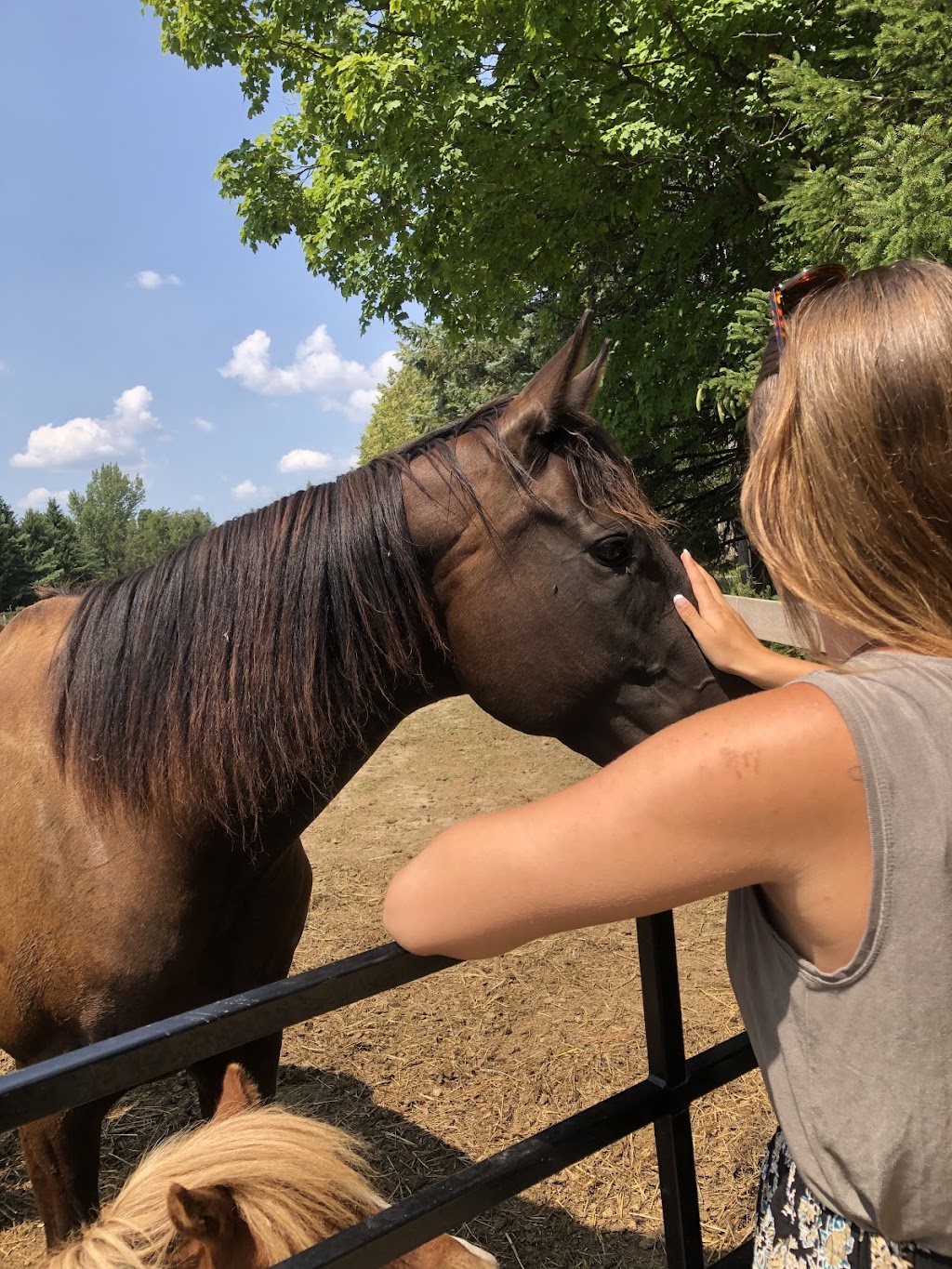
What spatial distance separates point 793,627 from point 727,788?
42 centimetres

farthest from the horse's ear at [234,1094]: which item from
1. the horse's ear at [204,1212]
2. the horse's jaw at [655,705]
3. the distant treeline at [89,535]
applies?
the distant treeline at [89,535]

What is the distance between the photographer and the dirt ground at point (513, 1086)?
265cm

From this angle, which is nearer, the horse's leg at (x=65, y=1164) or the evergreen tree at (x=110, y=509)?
the horse's leg at (x=65, y=1164)

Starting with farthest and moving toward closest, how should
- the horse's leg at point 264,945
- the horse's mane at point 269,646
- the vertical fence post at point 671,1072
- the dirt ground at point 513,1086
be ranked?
the dirt ground at point 513,1086, the horse's leg at point 264,945, the horse's mane at point 269,646, the vertical fence post at point 671,1072

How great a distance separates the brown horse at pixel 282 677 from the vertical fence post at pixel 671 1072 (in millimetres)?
685

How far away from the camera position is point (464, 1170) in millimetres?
1016

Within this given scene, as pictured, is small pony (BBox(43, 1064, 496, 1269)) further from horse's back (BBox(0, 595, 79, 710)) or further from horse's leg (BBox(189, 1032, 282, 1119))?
horse's back (BBox(0, 595, 79, 710))

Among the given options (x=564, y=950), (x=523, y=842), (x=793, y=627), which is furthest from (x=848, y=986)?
(x=564, y=950)

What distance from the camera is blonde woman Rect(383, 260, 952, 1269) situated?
2.15ft

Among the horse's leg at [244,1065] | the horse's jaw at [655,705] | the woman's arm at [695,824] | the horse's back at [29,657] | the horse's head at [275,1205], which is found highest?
the horse's back at [29,657]

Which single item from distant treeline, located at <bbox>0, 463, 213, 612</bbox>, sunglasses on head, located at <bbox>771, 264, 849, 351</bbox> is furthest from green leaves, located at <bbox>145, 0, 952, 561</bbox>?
distant treeline, located at <bbox>0, 463, 213, 612</bbox>

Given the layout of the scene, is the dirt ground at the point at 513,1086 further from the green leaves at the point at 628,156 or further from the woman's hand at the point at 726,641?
the green leaves at the point at 628,156

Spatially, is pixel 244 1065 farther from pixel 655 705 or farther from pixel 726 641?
pixel 726 641

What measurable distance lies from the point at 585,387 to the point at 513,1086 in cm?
275
